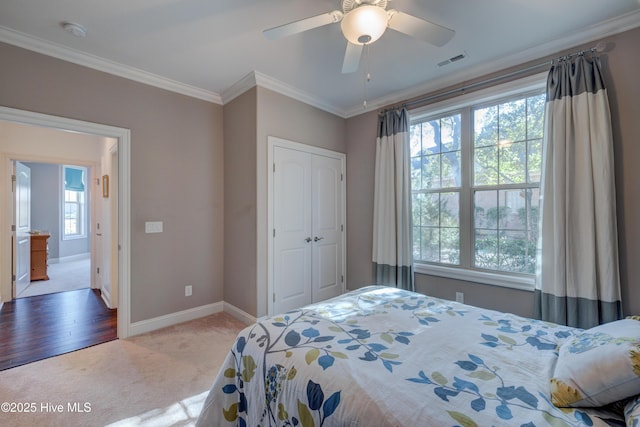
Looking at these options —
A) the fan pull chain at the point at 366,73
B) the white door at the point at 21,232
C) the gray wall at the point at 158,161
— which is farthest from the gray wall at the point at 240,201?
the white door at the point at 21,232

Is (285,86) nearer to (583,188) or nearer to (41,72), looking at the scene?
(41,72)

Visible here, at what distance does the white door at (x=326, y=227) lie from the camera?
3607 mm

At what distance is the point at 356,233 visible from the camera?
153 inches

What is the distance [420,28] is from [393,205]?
1.98 meters

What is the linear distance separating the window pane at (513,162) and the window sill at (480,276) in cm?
92

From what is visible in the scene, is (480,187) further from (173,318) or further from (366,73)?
(173,318)

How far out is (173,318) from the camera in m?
3.10

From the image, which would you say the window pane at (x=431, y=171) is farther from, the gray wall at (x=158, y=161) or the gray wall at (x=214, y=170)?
the gray wall at (x=158, y=161)

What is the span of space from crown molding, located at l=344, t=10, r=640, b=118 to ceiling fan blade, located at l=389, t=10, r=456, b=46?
1.39 meters

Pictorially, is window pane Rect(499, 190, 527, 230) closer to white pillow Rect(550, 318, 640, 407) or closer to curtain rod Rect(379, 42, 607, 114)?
curtain rod Rect(379, 42, 607, 114)

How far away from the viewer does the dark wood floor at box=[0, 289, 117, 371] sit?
8.13 feet

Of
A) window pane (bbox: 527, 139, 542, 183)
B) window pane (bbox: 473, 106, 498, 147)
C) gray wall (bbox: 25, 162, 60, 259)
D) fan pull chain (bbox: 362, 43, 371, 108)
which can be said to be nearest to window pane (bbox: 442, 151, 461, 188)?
window pane (bbox: 473, 106, 498, 147)

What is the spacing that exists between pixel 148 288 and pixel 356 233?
8.46 feet

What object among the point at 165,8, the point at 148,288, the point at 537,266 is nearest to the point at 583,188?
the point at 537,266
